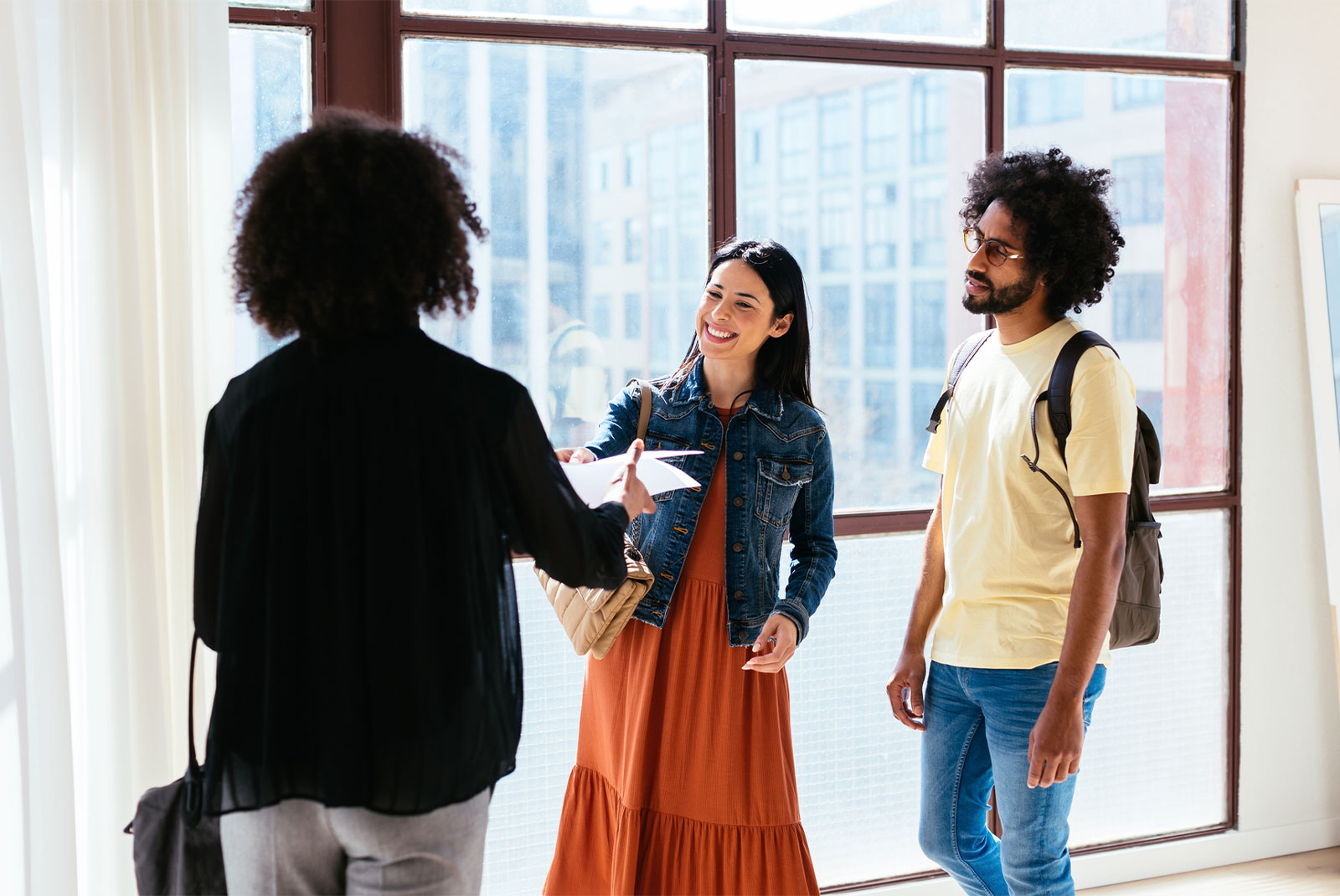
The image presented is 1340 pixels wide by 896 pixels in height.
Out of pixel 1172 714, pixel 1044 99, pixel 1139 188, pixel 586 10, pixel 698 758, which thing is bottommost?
pixel 1172 714

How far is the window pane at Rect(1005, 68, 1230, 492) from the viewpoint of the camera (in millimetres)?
2922

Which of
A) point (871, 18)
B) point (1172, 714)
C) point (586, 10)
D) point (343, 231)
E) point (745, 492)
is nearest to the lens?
point (343, 231)

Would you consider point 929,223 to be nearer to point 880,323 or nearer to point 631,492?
point 880,323

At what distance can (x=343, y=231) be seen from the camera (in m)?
1.19

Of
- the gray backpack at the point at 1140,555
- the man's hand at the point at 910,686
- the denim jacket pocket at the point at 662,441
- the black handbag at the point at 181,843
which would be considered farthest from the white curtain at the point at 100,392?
the gray backpack at the point at 1140,555

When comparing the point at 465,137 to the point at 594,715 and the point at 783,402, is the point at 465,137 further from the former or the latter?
the point at 594,715

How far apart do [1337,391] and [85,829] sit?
323cm

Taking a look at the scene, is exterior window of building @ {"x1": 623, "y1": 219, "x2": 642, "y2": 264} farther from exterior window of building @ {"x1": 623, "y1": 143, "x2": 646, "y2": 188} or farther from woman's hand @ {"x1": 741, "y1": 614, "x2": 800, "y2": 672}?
woman's hand @ {"x1": 741, "y1": 614, "x2": 800, "y2": 672}

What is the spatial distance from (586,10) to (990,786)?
1.92 m

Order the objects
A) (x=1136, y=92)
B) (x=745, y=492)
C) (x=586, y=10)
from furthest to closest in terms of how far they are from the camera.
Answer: (x=1136, y=92) → (x=586, y=10) → (x=745, y=492)

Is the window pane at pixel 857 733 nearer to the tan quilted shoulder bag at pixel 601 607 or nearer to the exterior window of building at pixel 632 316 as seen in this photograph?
the exterior window of building at pixel 632 316

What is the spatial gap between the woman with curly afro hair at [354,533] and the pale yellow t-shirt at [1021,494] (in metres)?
1.02

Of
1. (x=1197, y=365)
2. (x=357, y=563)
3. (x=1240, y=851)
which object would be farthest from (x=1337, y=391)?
(x=357, y=563)

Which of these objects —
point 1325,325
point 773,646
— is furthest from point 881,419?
point 1325,325
